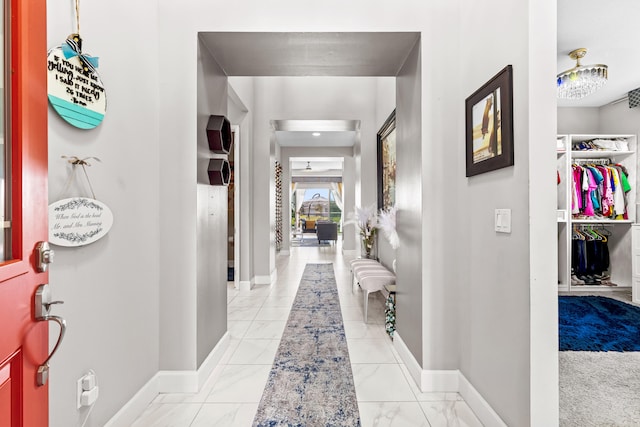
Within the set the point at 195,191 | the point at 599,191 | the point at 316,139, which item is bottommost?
the point at 195,191

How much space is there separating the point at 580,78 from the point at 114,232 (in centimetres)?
401

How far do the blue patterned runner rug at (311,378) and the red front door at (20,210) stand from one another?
1.18 m

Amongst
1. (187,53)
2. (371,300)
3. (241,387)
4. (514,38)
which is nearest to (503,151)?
(514,38)

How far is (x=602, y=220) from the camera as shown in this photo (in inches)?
160

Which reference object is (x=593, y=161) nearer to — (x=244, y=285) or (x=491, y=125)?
(x=491, y=125)

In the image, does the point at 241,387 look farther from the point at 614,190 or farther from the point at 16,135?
the point at 614,190

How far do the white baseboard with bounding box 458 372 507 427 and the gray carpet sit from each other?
39 cm

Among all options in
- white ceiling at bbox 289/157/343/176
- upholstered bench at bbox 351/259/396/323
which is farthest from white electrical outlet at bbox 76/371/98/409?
white ceiling at bbox 289/157/343/176

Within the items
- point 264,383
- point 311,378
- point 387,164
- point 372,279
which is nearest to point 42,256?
point 264,383

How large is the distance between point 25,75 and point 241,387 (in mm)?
1881

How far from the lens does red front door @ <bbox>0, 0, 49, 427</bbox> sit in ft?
2.42

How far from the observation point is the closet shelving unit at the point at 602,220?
4.05 meters

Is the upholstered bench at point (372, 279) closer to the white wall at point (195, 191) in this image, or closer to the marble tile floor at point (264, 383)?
the marble tile floor at point (264, 383)

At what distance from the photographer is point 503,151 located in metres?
1.49
